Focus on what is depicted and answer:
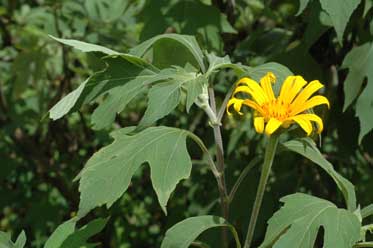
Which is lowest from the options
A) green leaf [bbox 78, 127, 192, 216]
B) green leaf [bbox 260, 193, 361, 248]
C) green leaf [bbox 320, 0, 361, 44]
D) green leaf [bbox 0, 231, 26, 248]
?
green leaf [bbox 0, 231, 26, 248]

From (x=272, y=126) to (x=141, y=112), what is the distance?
2153 millimetres

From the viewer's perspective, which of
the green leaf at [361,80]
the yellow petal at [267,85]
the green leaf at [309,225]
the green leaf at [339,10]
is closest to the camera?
the green leaf at [309,225]

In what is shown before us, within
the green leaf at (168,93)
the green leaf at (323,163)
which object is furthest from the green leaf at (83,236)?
the green leaf at (323,163)

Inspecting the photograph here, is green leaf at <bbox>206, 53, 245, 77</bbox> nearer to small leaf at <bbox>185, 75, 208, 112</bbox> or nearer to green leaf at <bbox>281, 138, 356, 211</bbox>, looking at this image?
small leaf at <bbox>185, 75, 208, 112</bbox>

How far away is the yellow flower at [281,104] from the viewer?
156 centimetres

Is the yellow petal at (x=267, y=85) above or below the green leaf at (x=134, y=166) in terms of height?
above

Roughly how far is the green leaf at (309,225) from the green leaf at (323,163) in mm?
96

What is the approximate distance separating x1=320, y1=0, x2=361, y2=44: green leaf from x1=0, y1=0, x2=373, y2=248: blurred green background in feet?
1.18

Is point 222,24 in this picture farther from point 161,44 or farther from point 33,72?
point 33,72

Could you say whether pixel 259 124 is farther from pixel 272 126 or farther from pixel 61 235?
pixel 61 235

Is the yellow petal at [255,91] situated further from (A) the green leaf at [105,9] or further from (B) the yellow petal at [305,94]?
(A) the green leaf at [105,9]

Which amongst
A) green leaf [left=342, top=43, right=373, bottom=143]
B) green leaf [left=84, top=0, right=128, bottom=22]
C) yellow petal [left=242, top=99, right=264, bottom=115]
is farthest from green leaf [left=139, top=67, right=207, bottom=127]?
green leaf [left=84, top=0, right=128, bottom=22]

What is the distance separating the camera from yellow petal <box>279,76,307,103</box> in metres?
1.63

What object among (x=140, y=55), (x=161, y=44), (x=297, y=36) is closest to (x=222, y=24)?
(x=297, y=36)
